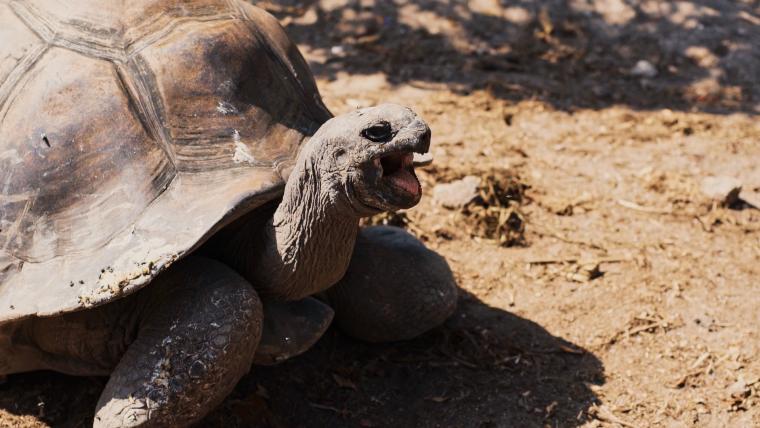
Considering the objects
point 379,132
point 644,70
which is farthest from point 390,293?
point 644,70

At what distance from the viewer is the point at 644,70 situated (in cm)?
574

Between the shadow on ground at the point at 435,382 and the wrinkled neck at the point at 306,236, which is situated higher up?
the wrinkled neck at the point at 306,236

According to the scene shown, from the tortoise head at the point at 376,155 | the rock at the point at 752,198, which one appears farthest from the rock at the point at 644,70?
the tortoise head at the point at 376,155

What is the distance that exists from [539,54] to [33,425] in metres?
4.27

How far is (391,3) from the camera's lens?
253 inches

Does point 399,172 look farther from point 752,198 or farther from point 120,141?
point 752,198

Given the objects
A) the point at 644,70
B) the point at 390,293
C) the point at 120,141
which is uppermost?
the point at 120,141

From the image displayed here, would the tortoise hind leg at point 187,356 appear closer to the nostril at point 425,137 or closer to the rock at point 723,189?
the nostril at point 425,137

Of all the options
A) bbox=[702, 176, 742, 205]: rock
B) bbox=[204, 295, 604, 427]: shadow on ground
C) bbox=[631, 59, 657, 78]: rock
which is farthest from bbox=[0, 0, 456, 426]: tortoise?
bbox=[631, 59, 657, 78]: rock

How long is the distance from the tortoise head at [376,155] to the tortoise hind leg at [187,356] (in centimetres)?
45

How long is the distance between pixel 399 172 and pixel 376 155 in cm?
10

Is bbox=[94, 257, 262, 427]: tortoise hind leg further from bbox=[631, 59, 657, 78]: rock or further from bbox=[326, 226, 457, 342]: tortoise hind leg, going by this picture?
bbox=[631, 59, 657, 78]: rock

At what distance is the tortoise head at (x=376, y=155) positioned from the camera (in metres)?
2.23

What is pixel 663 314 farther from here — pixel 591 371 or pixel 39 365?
pixel 39 365
